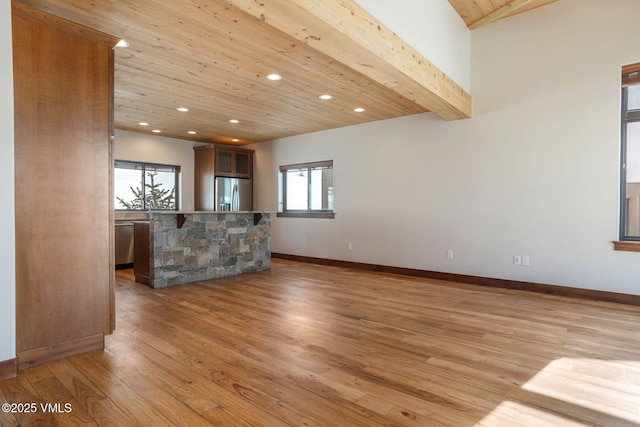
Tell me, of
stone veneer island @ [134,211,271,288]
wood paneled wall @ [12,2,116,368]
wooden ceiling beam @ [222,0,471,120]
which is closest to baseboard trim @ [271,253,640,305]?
stone veneer island @ [134,211,271,288]

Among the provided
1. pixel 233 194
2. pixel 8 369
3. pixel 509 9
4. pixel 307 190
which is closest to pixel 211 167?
pixel 233 194

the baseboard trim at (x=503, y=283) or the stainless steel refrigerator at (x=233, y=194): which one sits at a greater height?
the stainless steel refrigerator at (x=233, y=194)

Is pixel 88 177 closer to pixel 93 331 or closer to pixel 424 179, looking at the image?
pixel 93 331

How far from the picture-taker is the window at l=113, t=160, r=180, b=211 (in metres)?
6.74

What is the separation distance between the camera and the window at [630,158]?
13.3 feet

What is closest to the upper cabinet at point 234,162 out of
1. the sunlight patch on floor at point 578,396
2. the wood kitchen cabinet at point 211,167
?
the wood kitchen cabinet at point 211,167

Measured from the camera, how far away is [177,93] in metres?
4.57

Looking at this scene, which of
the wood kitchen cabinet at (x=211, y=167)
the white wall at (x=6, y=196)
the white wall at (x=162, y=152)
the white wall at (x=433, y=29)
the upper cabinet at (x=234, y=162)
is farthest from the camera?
the upper cabinet at (x=234, y=162)

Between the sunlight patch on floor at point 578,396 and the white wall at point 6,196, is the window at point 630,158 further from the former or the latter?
the white wall at point 6,196

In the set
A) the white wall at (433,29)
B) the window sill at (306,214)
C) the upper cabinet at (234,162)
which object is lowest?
the window sill at (306,214)

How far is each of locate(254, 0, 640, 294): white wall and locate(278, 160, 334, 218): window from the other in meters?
0.83

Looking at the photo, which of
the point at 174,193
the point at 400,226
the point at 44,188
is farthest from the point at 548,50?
the point at 174,193

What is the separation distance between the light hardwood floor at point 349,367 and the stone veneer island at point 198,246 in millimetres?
846

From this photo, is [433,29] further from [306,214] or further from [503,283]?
[306,214]
